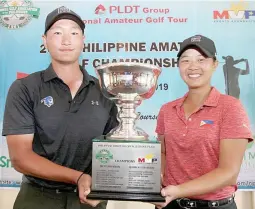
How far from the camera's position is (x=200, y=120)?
1004mm

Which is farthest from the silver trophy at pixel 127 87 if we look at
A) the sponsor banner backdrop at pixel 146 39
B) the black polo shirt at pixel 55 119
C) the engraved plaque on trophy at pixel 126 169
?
A: the sponsor banner backdrop at pixel 146 39

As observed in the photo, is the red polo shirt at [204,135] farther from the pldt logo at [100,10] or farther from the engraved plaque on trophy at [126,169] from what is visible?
the pldt logo at [100,10]

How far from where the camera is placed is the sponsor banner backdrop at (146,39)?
1.63 meters

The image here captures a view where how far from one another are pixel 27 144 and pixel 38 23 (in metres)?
0.96

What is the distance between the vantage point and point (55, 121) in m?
1.02

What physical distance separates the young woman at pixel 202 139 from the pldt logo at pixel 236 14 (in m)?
0.71

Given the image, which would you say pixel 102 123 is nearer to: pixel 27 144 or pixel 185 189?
pixel 27 144

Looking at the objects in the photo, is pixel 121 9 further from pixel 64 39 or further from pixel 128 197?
pixel 128 197

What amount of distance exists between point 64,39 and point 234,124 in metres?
0.67

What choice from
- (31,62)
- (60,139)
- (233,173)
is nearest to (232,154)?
(233,173)

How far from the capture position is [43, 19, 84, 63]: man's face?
104 centimetres

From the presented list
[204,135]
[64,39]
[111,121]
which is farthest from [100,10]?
[204,135]

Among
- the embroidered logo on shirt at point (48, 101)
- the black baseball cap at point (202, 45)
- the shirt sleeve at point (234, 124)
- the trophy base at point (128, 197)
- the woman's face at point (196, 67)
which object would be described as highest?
the black baseball cap at point (202, 45)

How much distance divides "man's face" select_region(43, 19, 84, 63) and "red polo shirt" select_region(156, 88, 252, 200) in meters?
0.46
